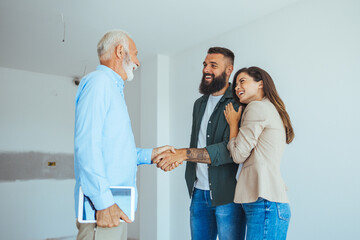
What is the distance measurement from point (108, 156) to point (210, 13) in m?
2.37

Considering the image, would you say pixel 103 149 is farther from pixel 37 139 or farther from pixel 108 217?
pixel 37 139

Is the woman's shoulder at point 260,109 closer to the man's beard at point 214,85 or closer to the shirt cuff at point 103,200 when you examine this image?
the man's beard at point 214,85

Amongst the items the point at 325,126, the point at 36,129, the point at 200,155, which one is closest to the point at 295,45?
the point at 325,126

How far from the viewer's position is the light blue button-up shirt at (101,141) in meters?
1.28

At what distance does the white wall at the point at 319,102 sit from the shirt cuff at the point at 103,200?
205cm

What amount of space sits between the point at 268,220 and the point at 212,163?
45 cm

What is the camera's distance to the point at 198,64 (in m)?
4.13

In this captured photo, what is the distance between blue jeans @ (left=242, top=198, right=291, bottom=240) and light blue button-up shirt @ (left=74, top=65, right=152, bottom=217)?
62cm

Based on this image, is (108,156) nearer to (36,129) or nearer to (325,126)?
(325,126)

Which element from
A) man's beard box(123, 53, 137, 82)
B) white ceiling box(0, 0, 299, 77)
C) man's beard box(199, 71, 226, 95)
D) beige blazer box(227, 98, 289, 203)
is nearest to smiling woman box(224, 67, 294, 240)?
beige blazer box(227, 98, 289, 203)

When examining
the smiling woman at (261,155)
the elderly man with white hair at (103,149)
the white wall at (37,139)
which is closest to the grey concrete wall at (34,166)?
the white wall at (37,139)

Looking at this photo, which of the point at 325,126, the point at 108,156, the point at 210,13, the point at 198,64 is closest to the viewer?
the point at 108,156

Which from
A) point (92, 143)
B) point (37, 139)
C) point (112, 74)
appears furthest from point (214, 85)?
point (37, 139)

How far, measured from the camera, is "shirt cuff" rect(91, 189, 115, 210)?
1269 millimetres
